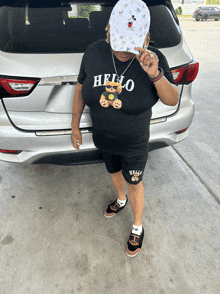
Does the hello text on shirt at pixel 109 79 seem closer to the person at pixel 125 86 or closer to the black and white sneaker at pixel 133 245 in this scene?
the person at pixel 125 86

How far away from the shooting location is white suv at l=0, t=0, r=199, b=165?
1510 mm

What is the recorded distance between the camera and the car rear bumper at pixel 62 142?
5.56ft

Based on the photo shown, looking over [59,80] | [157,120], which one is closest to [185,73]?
[157,120]

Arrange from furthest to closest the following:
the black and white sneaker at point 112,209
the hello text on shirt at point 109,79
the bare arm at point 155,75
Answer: the black and white sneaker at point 112,209, the hello text on shirt at point 109,79, the bare arm at point 155,75

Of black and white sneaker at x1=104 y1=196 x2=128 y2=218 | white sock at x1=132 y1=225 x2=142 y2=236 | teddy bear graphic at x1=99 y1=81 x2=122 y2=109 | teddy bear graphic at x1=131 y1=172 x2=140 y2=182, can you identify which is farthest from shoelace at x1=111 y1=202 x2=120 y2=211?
teddy bear graphic at x1=99 y1=81 x2=122 y2=109

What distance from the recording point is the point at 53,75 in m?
1.48

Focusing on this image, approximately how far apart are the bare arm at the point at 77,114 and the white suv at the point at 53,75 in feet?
0.25

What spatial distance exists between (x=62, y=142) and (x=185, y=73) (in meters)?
1.06

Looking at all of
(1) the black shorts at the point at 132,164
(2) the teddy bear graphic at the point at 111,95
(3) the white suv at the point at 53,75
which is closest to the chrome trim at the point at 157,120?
(3) the white suv at the point at 53,75

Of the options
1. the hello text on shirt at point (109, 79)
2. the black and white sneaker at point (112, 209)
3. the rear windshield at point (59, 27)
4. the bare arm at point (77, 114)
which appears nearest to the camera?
the hello text on shirt at point (109, 79)

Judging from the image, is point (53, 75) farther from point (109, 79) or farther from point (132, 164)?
point (132, 164)

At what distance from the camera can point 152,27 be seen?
5.91 feet

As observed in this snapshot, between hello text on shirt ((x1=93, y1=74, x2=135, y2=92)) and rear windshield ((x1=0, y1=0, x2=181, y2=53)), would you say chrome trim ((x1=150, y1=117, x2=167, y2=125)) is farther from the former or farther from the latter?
hello text on shirt ((x1=93, y1=74, x2=135, y2=92))

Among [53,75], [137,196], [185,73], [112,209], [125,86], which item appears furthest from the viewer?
[112,209]
